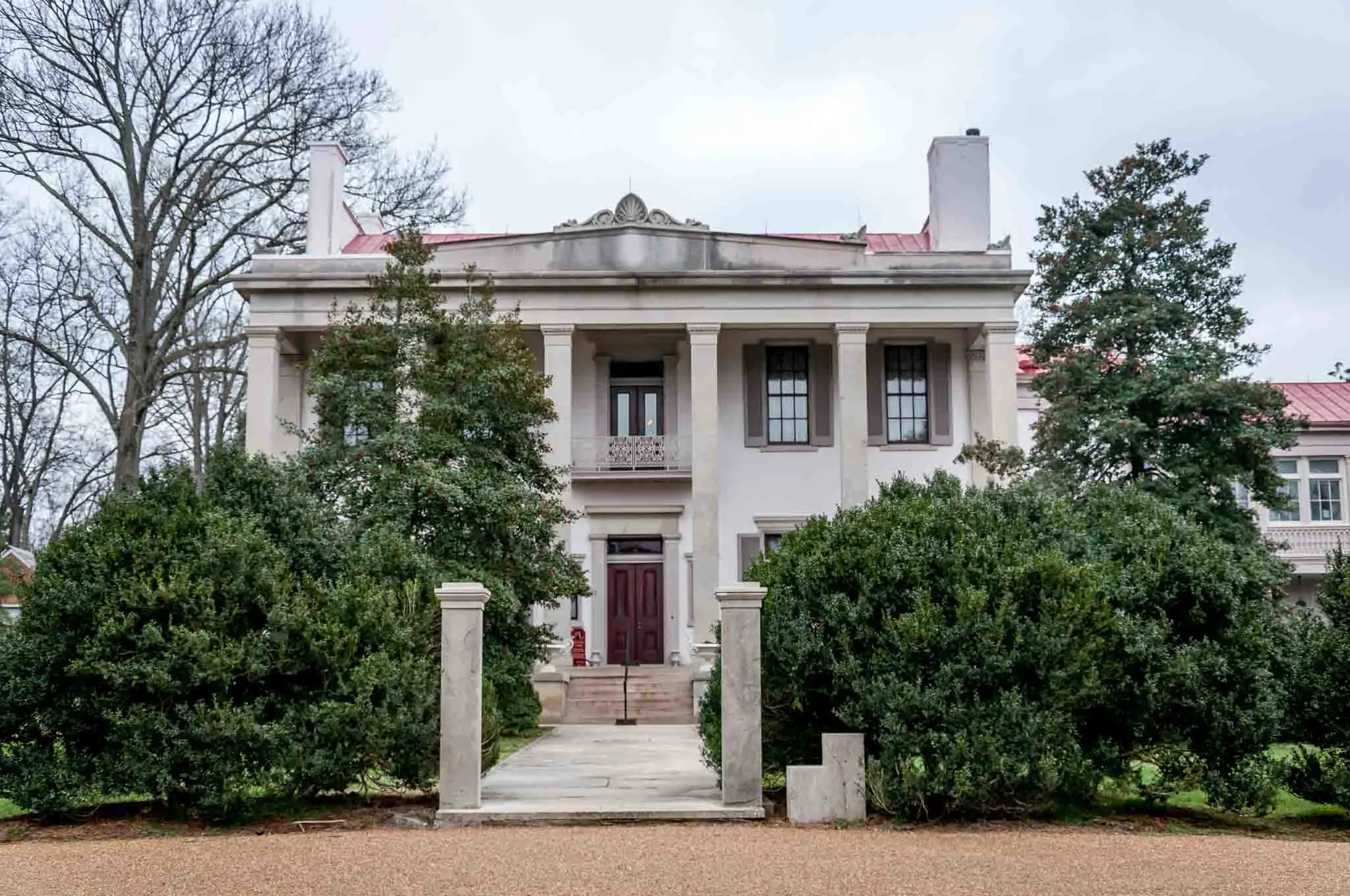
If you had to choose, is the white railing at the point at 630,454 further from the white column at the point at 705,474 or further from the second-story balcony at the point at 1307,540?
the second-story balcony at the point at 1307,540

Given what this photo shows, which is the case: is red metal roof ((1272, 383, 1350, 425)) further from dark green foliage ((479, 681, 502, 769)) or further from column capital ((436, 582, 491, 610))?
column capital ((436, 582, 491, 610))

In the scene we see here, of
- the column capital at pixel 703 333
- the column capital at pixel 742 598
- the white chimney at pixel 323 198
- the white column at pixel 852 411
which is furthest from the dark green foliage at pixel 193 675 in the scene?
the white chimney at pixel 323 198

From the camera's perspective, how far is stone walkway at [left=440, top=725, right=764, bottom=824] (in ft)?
33.3

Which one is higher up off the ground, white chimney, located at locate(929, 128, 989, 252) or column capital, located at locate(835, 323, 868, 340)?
white chimney, located at locate(929, 128, 989, 252)

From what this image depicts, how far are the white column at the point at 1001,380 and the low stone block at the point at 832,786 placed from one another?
15.2 m

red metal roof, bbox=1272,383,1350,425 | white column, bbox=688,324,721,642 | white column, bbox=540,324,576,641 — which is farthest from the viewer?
red metal roof, bbox=1272,383,1350,425

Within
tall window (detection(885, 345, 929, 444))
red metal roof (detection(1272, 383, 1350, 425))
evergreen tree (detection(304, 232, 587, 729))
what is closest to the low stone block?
evergreen tree (detection(304, 232, 587, 729))

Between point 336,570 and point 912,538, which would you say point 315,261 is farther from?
point 912,538

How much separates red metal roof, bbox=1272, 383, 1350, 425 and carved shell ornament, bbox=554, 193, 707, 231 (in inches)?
671

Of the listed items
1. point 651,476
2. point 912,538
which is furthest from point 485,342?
point 651,476

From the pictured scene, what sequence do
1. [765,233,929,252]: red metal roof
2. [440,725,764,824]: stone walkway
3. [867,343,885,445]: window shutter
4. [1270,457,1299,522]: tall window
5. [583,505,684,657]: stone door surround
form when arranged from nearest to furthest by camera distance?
1. [440,725,764,824]: stone walkway
2. [583,505,684,657]: stone door surround
3. [867,343,885,445]: window shutter
4. [765,233,929,252]: red metal roof
5. [1270,457,1299,522]: tall window

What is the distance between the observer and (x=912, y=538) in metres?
10.8

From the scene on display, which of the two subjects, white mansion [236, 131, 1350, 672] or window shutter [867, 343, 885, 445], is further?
window shutter [867, 343, 885, 445]

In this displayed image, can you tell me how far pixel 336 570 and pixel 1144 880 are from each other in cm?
729
